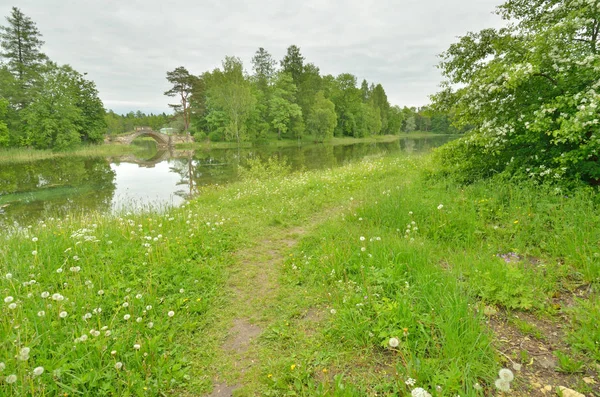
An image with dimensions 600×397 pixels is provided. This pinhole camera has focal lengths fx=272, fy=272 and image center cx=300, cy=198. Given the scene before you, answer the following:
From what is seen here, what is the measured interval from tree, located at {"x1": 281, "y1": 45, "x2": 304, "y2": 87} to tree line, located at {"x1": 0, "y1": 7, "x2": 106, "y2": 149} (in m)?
36.1

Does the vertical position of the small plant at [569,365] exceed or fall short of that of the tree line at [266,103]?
it falls short

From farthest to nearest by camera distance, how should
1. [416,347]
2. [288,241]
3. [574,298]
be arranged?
[288,241], [574,298], [416,347]

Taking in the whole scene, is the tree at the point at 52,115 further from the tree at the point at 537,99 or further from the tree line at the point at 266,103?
the tree at the point at 537,99

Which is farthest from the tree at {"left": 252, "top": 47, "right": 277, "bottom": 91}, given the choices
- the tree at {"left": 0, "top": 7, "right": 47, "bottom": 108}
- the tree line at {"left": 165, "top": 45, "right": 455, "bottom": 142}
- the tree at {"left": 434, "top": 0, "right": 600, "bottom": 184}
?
the tree at {"left": 434, "top": 0, "right": 600, "bottom": 184}

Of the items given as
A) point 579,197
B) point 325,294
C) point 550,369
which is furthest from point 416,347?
point 579,197

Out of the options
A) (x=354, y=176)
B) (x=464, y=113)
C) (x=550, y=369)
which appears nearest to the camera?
(x=550, y=369)

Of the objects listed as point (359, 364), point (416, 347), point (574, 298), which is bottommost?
point (359, 364)

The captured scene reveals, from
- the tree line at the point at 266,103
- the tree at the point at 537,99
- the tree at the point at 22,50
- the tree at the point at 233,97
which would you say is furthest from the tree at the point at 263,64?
the tree at the point at 537,99

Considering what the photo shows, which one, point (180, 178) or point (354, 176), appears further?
point (180, 178)

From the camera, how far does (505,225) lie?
486 cm

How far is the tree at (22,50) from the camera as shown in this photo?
109ft

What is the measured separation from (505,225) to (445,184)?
8.14 ft

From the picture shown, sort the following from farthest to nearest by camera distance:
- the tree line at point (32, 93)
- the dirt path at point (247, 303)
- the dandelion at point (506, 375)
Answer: the tree line at point (32, 93) < the dirt path at point (247, 303) < the dandelion at point (506, 375)

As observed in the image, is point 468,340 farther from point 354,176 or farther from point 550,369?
point 354,176
